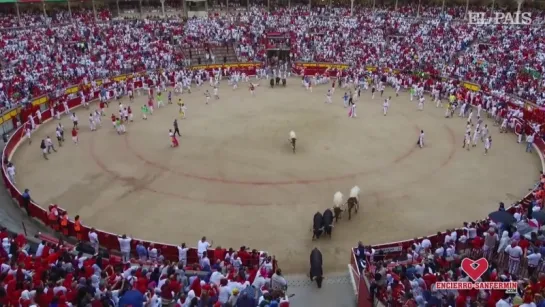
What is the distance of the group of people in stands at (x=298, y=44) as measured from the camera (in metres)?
40.0

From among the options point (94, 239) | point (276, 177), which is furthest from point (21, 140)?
point (276, 177)

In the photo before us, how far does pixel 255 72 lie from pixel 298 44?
7761 millimetres

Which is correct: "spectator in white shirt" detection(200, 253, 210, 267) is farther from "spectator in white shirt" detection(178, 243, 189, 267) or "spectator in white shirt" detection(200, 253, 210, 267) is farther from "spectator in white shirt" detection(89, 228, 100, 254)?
"spectator in white shirt" detection(89, 228, 100, 254)

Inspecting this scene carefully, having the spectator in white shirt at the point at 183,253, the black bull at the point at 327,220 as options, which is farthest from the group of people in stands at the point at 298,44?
the spectator in white shirt at the point at 183,253

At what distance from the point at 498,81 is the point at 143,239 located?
31806 millimetres

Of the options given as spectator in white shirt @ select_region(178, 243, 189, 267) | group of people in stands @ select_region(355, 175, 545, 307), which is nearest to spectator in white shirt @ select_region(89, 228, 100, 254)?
spectator in white shirt @ select_region(178, 243, 189, 267)

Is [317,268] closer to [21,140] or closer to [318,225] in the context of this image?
[318,225]

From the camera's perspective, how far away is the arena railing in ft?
54.5

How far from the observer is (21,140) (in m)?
28.9

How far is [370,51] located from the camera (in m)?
49.3

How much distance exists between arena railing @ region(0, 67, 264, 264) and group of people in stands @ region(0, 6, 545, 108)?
1.29 m

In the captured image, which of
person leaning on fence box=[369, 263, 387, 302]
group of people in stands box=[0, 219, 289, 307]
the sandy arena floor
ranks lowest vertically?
the sandy arena floor

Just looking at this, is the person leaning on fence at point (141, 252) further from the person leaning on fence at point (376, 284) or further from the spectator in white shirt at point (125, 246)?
the person leaning on fence at point (376, 284)

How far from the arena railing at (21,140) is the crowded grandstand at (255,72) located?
83 millimetres
